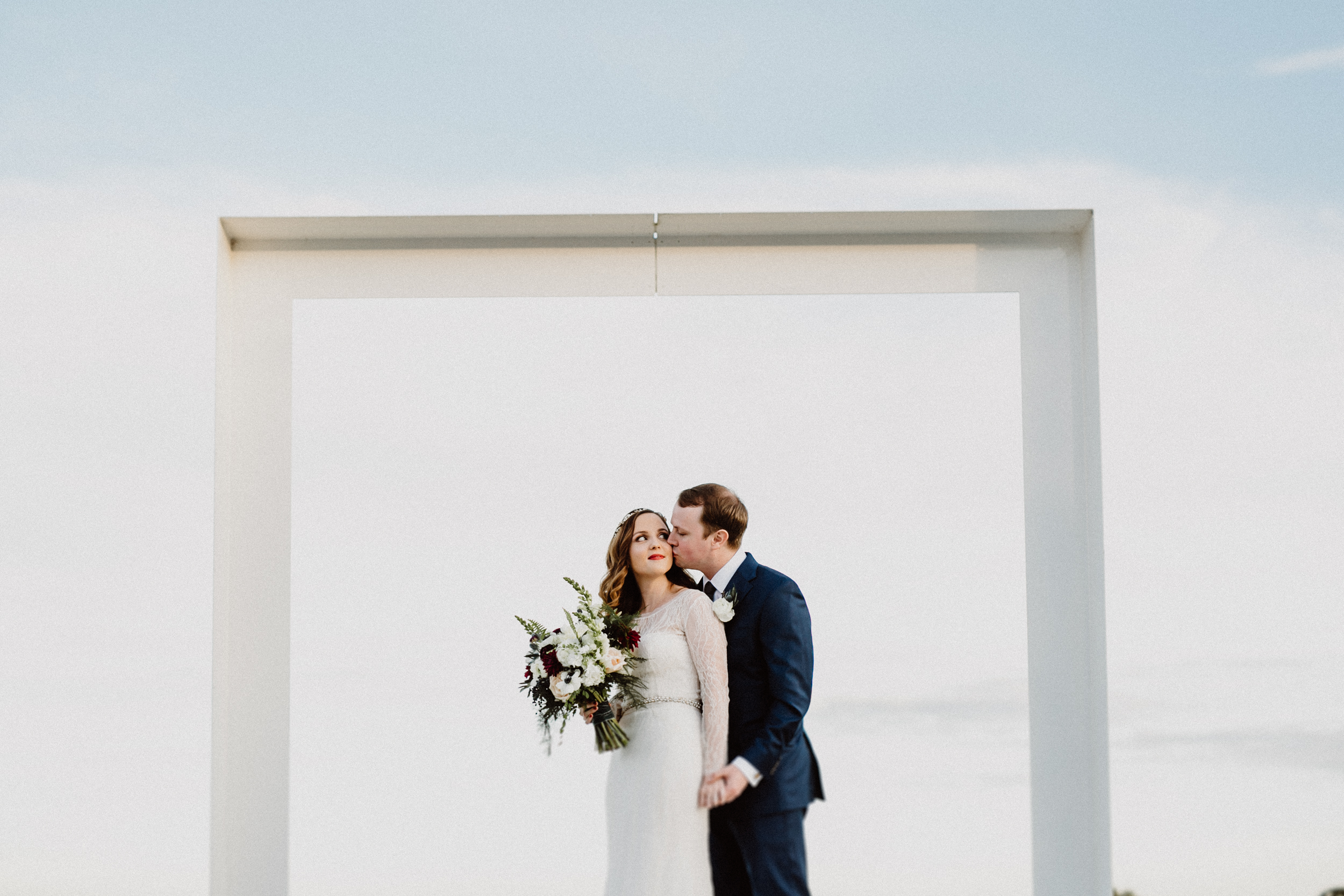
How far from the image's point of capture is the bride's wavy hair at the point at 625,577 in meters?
4.52

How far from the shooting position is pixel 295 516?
4.98 meters

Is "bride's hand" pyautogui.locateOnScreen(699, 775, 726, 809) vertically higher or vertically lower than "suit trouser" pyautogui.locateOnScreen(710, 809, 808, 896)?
higher

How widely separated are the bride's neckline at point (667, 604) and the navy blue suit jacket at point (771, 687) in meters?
0.19

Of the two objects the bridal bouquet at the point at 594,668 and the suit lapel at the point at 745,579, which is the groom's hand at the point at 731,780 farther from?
the suit lapel at the point at 745,579

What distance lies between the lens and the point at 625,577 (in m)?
4.55

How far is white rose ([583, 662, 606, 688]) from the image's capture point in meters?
4.11

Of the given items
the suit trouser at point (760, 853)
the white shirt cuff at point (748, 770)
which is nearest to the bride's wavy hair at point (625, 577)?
the white shirt cuff at point (748, 770)

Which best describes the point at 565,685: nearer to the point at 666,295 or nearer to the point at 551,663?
the point at 551,663

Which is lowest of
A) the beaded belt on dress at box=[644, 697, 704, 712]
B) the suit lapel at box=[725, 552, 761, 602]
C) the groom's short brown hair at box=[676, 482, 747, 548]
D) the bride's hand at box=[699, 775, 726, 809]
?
the bride's hand at box=[699, 775, 726, 809]

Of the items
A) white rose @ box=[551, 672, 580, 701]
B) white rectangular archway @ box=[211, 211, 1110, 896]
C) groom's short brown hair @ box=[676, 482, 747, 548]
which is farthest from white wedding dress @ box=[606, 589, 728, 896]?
white rectangular archway @ box=[211, 211, 1110, 896]

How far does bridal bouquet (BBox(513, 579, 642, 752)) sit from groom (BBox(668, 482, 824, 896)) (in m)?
0.34

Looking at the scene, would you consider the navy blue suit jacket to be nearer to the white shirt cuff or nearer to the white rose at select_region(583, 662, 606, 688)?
the white shirt cuff

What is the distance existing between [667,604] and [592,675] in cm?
38

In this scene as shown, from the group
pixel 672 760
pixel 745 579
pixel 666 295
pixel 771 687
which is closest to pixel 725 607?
pixel 745 579
